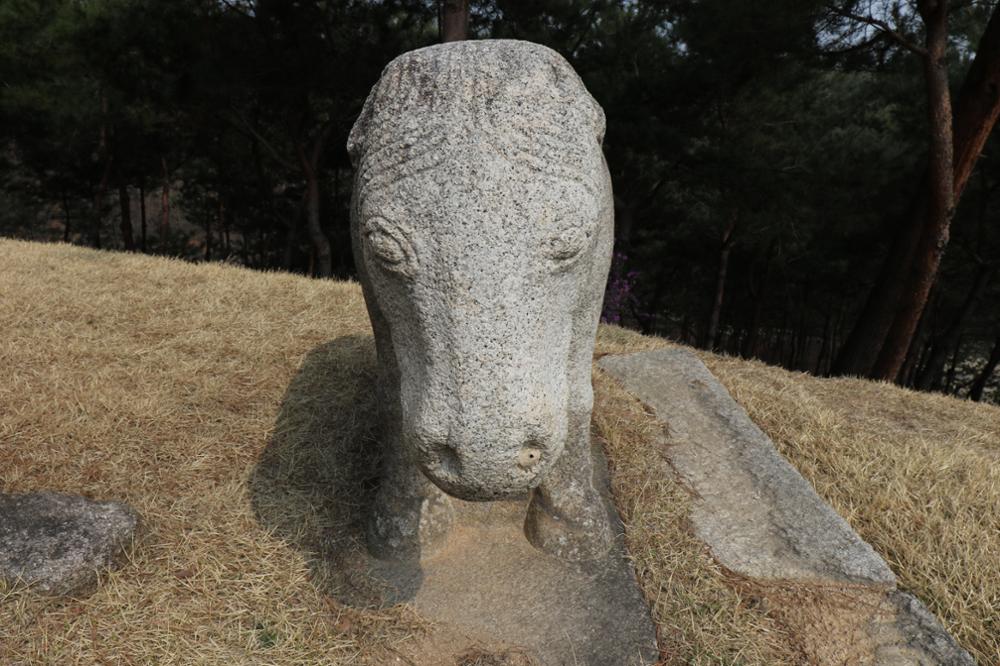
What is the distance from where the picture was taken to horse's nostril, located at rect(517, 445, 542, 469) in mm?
1327

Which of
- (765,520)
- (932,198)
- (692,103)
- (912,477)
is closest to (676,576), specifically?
(765,520)

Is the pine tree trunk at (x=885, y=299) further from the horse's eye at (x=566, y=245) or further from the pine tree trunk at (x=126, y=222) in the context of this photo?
the pine tree trunk at (x=126, y=222)

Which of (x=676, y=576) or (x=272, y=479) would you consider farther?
(x=272, y=479)

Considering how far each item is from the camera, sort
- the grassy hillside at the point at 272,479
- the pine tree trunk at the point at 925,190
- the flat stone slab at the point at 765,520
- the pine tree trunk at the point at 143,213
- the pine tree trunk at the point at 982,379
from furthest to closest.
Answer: the pine tree trunk at the point at 143,213 → the pine tree trunk at the point at 982,379 → the pine tree trunk at the point at 925,190 → the flat stone slab at the point at 765,520 → the grassy hillside at the point at 272,479

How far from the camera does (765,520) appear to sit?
251cm

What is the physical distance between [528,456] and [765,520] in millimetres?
1598

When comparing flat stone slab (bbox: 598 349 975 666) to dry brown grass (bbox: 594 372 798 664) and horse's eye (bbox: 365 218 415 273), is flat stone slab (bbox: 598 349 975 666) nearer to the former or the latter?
dry brown grass (bbox: 594 372 798 664)

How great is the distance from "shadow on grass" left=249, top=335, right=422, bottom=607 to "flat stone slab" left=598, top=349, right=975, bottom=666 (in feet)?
4.01

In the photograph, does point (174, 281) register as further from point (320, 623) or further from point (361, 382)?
point (320, 623)

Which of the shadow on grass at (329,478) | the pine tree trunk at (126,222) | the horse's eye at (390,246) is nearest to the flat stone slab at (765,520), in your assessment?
the shadow on grass at (329,478)

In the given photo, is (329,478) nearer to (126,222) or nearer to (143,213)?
(126,222)

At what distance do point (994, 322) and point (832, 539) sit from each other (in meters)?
14.0

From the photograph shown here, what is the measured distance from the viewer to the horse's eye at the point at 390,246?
1.40 meters

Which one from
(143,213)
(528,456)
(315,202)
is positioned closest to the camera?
(528,456)
